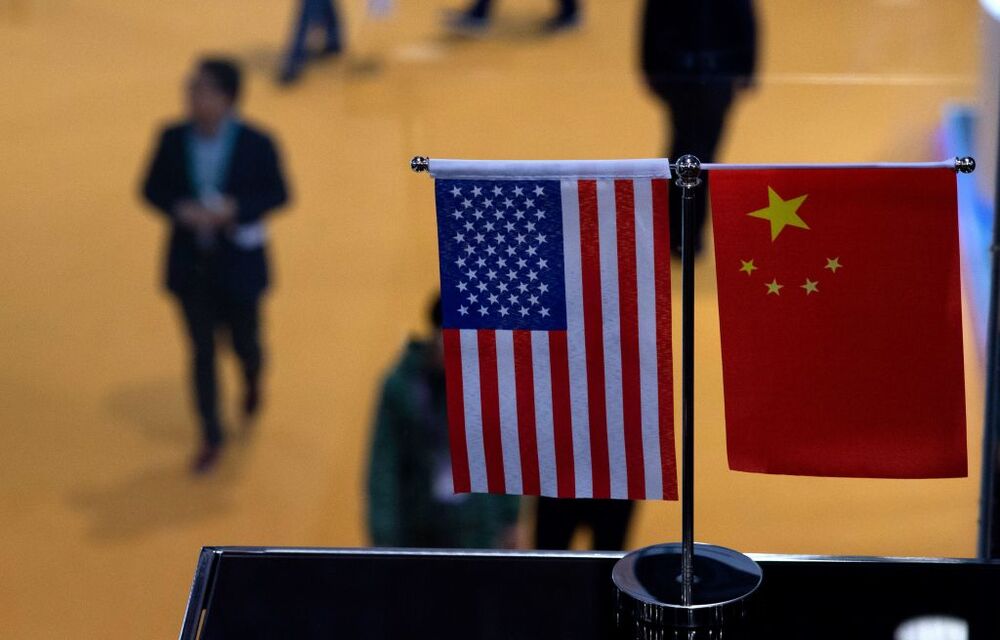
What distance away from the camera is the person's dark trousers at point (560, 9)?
9.02 metres

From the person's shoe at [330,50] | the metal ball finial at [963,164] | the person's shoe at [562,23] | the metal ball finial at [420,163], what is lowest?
the metal ball finial at [963,164]

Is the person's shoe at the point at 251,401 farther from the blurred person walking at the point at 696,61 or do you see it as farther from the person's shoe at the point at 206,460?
the blurred person walking at the point at 696,61

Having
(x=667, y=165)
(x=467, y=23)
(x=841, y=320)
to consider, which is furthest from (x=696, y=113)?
(x=667, y=165)

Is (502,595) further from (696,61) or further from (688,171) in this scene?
(696,61)

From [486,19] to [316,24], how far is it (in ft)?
3.61

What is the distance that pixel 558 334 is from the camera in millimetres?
2596

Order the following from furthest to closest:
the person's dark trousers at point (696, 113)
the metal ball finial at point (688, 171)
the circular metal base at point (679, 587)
A: the person's dark trousers at point (696, 113) < the circular metal base at point (679, 587) < the metal ball finial at point (688, 171)

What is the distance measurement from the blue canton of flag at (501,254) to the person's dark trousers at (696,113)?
3061 millimetres

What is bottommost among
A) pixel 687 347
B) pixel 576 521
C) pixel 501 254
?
pixel 576 521

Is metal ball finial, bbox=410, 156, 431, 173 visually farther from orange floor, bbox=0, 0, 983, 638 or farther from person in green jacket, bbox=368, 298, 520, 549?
orange floor, bbox=0, 0, 983, 638

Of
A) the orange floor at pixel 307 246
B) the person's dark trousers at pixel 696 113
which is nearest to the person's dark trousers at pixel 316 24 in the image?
the orange floor at pixel 307 246

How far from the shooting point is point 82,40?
8.80 m

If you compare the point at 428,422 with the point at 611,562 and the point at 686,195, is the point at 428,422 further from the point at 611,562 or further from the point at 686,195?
the point at 686,195

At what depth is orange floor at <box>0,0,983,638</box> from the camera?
4852mm
